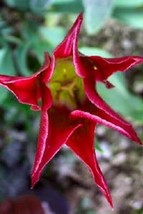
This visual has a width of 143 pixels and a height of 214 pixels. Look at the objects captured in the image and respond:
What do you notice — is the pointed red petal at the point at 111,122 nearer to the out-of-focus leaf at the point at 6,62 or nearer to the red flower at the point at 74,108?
the red flower at the point at 74,108

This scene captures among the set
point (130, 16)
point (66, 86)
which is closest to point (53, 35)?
point (130, 16)

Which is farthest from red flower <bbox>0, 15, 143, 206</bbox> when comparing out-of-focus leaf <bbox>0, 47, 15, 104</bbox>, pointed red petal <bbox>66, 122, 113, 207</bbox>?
out-of-focus leaf <bbox>0, 47, 15, 104</bbox>

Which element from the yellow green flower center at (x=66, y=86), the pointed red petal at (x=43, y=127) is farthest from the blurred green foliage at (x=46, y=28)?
the pointed red petal at (x=43, y=127)

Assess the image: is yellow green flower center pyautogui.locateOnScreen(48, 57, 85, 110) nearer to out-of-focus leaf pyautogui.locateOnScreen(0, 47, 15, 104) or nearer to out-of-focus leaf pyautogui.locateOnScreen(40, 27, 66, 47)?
out-of-focus leaf pyautogui.locateOnScreen(0, 47, 15, 104)

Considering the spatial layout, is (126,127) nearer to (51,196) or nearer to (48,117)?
(48,117)

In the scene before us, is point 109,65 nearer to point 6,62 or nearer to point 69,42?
point 69,42

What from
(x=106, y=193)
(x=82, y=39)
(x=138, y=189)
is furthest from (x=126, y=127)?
(x=82, y=39)
